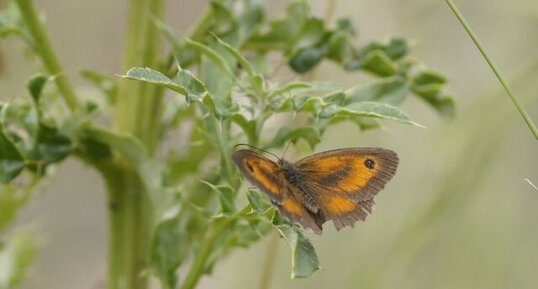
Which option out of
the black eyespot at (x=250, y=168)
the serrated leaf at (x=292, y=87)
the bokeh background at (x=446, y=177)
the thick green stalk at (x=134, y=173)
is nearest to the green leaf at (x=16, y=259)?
the bokeh background at (x=446, y=177)

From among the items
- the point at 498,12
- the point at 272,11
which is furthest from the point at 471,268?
the point at 272,11

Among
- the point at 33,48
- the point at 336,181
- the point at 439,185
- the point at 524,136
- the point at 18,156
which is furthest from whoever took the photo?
the point at 524,136

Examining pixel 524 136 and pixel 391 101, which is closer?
pixel 391 101

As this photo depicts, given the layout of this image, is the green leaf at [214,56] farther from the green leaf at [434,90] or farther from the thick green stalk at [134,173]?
the green leaf at [434,90]

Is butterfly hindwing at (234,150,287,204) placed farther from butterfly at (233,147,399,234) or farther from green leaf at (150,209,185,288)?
green leaf at (150,209,185,288)

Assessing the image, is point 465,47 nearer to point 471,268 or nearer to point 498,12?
point 498,12

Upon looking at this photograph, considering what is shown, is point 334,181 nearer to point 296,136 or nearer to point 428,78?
point 296,136
